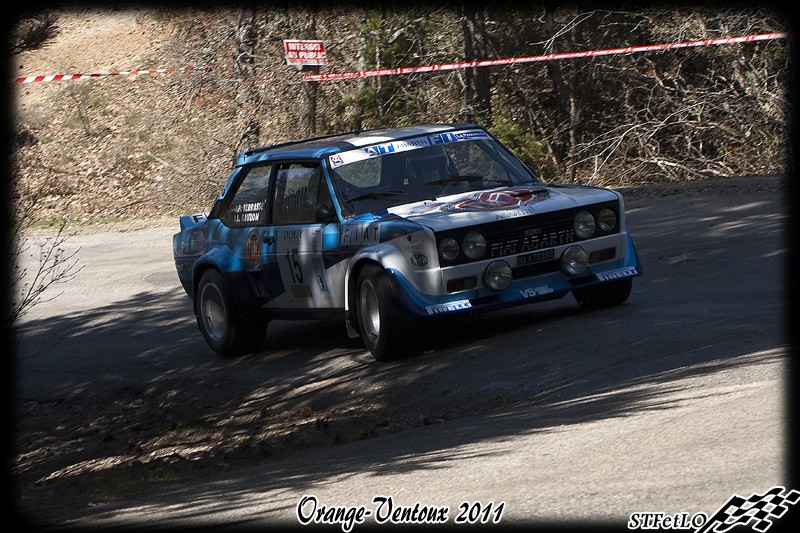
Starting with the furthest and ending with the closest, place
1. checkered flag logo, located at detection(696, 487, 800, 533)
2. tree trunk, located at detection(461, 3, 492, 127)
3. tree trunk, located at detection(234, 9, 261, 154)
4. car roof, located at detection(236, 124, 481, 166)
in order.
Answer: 1. tree trunk, located at detection(234, 9, 261, 154)
2. tree trunk, located at detection(461, 3, 492, 127)
3. car roof, located at detection(236, 124, 481, 166)
4. checkered flag logo, located at detection(696, 487, 800, 533)

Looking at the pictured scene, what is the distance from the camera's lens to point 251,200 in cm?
1101

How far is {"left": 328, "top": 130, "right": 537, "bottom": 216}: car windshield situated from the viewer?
996cm

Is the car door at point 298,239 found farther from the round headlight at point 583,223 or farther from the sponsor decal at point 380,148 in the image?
the round headlight at point 583,223

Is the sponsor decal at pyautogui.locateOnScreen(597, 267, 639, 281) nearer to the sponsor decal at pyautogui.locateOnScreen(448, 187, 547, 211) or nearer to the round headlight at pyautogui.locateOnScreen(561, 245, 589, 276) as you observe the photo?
the round headlight at pyautogui.locateOnScreen(561, 245, 589, 276)

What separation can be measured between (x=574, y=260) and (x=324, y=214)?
6.80 feet

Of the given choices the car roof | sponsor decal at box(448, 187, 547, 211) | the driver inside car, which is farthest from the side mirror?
sponsor decal at box(448, 187, 547, 211)

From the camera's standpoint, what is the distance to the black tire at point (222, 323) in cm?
1105

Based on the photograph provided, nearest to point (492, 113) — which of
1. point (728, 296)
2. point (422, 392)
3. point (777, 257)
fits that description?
point (777, 257)

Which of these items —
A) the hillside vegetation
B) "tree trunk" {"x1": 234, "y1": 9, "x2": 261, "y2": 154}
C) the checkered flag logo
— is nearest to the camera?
the checkered flag logo

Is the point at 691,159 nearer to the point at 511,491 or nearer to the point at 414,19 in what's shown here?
the point at 414,19

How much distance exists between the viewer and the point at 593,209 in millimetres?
9609

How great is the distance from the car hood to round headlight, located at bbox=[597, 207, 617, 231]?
97 mm

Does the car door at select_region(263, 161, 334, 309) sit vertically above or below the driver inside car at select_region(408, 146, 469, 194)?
below

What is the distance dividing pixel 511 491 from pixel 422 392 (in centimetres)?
311
